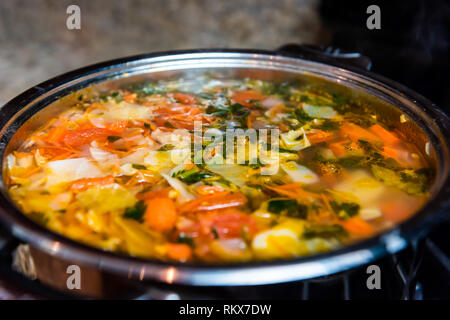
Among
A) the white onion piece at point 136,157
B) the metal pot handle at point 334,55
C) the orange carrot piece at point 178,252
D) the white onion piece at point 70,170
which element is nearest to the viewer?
the orange carrot piece at point 178,252

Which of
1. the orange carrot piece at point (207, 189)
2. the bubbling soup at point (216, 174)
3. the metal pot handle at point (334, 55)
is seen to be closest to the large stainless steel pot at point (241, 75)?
the metal pot handle at point (334, 55)

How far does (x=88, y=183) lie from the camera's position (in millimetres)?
1747

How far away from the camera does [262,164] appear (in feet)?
6.41

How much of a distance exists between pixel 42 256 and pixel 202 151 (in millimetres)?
987

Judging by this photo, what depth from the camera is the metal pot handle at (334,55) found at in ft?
8.58

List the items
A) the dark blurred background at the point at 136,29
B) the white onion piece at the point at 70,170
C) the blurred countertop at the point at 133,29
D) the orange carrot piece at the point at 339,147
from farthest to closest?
the blurred countertop at the point at 133,29 → the dark blurred background at the point at 136,29 → the orange carrot piece at the point at 339,147 → the white onion piece at the point at 70,170

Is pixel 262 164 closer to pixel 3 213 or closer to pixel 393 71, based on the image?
pixel 3 213

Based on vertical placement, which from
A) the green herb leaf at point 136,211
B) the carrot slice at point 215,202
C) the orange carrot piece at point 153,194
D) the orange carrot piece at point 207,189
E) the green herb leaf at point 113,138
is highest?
the green herb leaf at point 113,138

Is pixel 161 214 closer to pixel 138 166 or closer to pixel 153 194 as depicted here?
pixel 153 194

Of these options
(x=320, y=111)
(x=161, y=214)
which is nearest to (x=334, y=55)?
(x=320, y=111)

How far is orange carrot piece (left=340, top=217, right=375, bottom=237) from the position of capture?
56.4 inches

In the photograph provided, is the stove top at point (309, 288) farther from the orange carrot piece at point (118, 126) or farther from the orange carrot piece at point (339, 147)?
the orange carrot piece at point (118, 126)

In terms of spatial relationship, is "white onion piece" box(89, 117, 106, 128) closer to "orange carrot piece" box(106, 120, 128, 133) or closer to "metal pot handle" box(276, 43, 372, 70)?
"orange carrot piece" box(106, 120, 128, 133)

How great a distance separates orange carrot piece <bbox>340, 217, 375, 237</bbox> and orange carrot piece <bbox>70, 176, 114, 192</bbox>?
3.33ft
